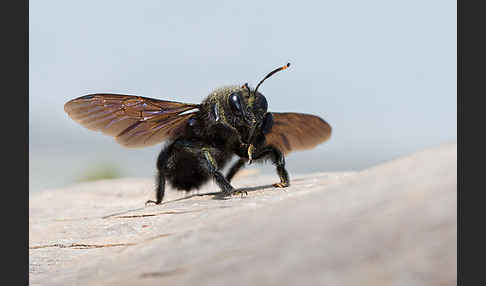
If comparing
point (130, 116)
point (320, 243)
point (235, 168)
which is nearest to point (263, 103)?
point (235, 168)

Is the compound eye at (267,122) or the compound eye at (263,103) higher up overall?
the compound eye at (263,103)

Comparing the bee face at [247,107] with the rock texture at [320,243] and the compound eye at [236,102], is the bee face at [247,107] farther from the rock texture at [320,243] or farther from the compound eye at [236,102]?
the rock texture at [320,243]

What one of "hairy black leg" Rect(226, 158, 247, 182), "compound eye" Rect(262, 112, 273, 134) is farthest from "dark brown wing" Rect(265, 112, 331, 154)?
"compound eye" Rect(262, 112, 273, 134)

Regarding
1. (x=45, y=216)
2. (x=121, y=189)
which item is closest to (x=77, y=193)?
(x=121, y=189)

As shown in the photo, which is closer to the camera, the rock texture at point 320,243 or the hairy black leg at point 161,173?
the rock texture at point 320,243

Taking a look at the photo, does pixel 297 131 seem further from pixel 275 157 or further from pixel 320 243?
pixel 320 243

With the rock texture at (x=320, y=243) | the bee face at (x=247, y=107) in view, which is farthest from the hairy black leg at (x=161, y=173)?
the rock texture at (x=320, y=243)

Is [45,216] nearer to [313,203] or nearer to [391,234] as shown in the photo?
[313,203]
